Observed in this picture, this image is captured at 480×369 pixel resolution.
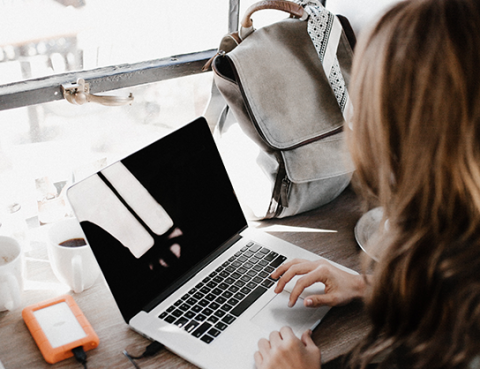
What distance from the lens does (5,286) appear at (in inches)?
29.0

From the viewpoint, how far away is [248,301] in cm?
76

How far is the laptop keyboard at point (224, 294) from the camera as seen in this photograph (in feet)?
2.35

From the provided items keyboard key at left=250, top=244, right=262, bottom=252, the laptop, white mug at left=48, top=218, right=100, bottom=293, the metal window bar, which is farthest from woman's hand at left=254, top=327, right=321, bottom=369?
the metal window bar

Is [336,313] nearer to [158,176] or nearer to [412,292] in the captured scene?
[412,292]

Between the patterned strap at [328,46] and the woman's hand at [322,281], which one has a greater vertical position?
the patterned strap at [328,46]

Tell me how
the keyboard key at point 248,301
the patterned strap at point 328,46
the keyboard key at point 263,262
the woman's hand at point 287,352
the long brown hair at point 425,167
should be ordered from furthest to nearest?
1. the patterned strap at point 328,46
2. the keyboard key at point 263,262
3. the keyboard key at point 248,301
4. the woman's hand at point 287,352
5. the long brown hair at point 425,167

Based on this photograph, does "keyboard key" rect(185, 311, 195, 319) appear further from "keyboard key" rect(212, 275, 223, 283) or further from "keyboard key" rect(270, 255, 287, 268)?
"keyboard key" rect(270, 255, 287, 268)

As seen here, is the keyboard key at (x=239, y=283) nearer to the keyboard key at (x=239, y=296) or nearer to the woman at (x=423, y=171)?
the keyboard key at (x=239, y=296)

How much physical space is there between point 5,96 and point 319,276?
70cm

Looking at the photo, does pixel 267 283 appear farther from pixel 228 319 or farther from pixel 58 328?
pixel 58 328

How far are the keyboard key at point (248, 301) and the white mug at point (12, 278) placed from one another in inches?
14.6

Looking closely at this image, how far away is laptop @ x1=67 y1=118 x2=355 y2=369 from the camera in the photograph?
70 cm

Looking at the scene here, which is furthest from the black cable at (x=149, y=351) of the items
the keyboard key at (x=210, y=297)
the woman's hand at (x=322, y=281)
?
the woman's hand at (x=322, y=281)

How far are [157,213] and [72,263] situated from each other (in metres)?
0.17
